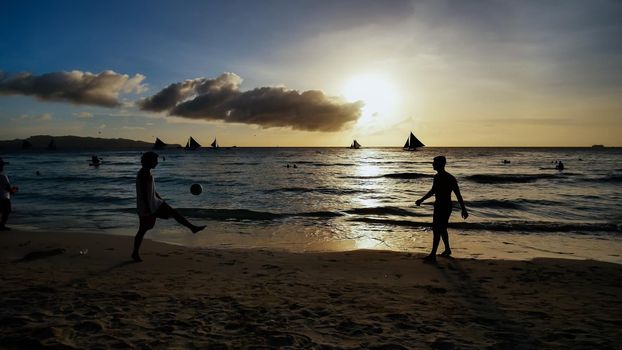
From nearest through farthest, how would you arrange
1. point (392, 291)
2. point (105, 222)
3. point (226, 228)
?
point (392, 291) < point (226, 228) < point (105, 222)

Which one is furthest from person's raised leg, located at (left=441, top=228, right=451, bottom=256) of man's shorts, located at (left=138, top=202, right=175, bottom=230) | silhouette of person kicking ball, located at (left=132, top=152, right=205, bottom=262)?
man's shorts, located at (left=138, top=202, right=175, bottom=230)

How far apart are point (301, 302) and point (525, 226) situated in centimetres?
1132

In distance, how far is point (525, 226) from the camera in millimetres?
13344

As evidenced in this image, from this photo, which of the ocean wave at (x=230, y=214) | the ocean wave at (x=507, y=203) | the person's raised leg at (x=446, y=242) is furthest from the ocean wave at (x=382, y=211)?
the person's raised leg at (x=446, y=242)

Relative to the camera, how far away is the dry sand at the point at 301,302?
157 inches

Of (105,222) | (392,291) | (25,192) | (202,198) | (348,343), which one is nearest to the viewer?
(348,343)

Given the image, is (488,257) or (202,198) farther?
(202,198)

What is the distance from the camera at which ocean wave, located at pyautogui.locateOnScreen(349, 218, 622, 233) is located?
Answer: 42.3 ft

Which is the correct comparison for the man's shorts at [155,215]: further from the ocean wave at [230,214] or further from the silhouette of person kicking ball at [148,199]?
the ocean wave at [230,214]

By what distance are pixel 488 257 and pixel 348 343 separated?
630 centimetres

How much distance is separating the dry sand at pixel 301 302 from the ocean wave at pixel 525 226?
16.0 ft

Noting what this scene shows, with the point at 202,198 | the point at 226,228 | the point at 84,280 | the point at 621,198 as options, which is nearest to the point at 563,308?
the point at 84,280

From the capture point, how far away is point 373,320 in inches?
179

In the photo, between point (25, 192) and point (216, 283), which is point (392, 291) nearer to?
point (216, 283)
